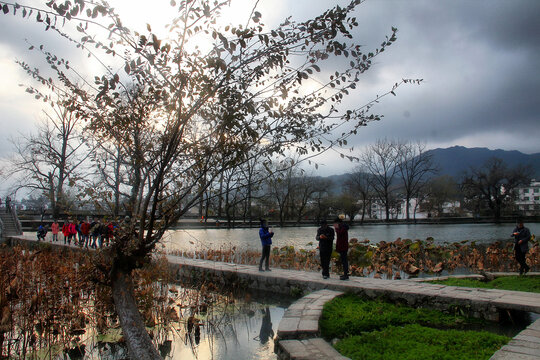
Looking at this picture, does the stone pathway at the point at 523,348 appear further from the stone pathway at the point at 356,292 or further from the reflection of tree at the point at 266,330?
the reflection of tree at the point at 266,330

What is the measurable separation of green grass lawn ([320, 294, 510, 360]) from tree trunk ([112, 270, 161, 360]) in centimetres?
221

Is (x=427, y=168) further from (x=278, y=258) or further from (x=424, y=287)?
(x=424, y=287)

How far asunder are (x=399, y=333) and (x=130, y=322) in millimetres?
3413

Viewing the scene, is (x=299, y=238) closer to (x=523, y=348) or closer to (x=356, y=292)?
(x=356, y=292)

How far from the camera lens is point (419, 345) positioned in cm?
442

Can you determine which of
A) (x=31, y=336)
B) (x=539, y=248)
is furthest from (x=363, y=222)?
(x=31, y=336)

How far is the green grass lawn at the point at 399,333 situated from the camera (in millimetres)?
4189

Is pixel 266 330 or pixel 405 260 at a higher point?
pixel 405 260

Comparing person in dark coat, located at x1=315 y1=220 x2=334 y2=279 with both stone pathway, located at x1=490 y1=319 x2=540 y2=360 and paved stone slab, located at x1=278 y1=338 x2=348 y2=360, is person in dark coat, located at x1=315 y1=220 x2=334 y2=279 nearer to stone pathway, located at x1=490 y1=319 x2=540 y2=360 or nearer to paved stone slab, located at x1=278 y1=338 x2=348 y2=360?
paved stone slab, located at x1=278 y1=338 x2=348 y2=360

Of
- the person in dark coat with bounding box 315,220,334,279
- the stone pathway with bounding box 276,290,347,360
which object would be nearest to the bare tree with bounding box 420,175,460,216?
the person in dark coat with bounding box 315,220,334,279

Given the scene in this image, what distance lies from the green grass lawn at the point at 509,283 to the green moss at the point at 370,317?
225 cm

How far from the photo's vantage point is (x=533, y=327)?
4750 millimetres

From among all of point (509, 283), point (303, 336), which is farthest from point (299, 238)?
point (303, 336)

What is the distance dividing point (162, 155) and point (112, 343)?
3281 mm
